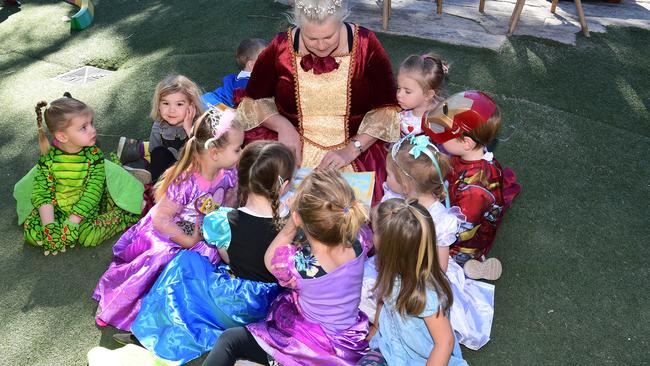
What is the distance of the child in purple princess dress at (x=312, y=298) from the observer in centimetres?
238

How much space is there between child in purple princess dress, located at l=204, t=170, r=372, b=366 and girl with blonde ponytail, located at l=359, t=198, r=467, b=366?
6.6 inches

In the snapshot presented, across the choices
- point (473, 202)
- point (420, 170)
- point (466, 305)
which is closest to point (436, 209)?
point (420, 170)

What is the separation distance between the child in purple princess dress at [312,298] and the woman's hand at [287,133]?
2.91 feet

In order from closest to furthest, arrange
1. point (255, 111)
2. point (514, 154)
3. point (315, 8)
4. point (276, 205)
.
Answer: point (276, 205) < point (315, 8) < point (255, 111) < point (514, 154)

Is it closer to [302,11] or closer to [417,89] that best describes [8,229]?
[302,11]

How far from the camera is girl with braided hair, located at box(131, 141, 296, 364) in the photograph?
2635mm

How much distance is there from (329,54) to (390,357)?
163 cm

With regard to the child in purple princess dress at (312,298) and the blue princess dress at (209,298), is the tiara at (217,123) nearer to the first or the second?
the blue princess dress at (209,298)

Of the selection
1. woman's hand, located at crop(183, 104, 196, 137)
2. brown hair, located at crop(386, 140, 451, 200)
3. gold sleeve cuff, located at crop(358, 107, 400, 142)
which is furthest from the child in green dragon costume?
brown hair, located at crop(386, 140, 451, 200)

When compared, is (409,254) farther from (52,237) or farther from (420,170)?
(52,237)

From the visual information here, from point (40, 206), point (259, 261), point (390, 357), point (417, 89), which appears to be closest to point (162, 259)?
point (259, 261)

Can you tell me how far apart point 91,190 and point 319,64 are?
1.63m

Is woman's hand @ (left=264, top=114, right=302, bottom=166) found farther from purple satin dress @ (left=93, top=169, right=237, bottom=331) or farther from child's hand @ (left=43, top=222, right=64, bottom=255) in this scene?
child's hand @ (left=43, top=222, right=64, bottom=255)

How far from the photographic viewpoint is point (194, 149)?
308 cm
